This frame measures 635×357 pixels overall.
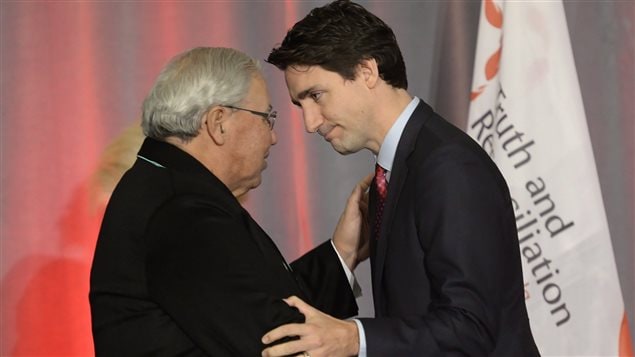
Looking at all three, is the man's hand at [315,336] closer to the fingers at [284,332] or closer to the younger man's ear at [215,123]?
the fingers at [284,332]

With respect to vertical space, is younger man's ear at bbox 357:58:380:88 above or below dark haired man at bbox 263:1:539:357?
above

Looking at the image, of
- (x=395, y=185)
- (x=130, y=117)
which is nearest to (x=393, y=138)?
(x=395, y=185)

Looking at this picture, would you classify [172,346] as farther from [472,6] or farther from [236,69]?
[472,6]

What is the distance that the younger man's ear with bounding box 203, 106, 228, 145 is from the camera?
1859 mm

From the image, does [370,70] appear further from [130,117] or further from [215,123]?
[130,117]

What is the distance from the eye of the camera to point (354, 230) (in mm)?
2373

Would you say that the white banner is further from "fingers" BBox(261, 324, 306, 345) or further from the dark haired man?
"fingers" BBox(261, 324, 306, 345)

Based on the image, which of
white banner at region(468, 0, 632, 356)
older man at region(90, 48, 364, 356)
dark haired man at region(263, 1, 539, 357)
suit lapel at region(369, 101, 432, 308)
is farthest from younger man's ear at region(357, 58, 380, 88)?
white banner at region(468, 0, 632, 356)

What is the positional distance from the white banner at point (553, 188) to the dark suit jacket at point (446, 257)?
1344 millimetres

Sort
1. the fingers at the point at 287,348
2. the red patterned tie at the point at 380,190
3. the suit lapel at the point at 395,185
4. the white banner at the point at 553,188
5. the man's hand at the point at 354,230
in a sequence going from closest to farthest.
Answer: the fingers at the point at 287,348 → the suit lapel at the point at 395,185 → the red patterned tie at the point at 380,190 → the man's hand at the point at 354,230 → the white banner at the point at 553,188

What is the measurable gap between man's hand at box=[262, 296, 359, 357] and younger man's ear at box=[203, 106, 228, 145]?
0.38 m

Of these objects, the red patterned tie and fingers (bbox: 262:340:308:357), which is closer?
fingers (bbox: 262:340:308:357)

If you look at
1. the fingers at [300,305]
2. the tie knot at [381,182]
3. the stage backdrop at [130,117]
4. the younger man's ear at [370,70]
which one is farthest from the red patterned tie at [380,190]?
the stage backdrop at [130,117]

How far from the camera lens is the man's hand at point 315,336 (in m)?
1.62
